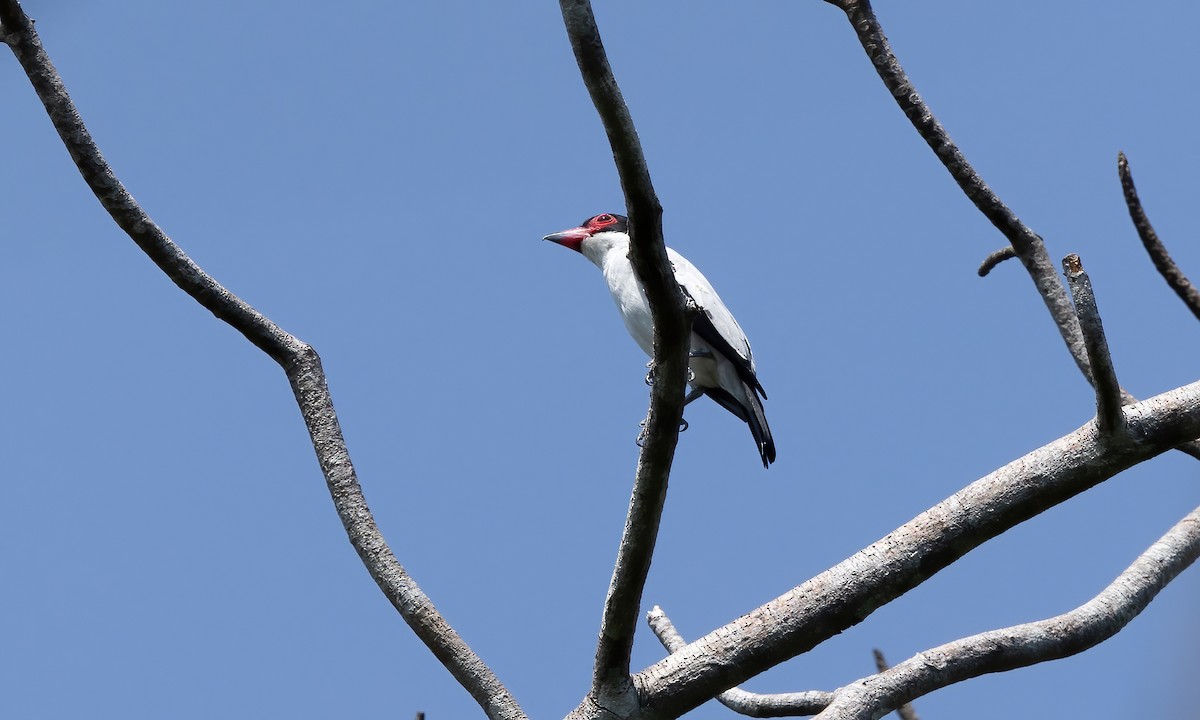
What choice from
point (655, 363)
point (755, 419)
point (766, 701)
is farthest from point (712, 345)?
point (655, 363)

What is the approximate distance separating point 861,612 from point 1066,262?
918mm

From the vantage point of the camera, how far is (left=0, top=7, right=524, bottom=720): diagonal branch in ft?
9.80

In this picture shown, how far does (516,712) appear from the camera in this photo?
2.96m

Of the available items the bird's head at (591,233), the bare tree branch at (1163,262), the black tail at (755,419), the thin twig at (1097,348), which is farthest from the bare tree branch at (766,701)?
the bird's head at (591,233)

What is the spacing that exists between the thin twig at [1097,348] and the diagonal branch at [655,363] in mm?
873

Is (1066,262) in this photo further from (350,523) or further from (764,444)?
(764,444)

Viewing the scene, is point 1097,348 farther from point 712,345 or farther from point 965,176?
point 712,345

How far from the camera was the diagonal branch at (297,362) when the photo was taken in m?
2.99

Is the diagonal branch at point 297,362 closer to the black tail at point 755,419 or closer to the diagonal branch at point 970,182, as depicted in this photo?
the diagonal branch at point 970,182

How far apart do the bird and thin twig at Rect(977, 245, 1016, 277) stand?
4.11 feet

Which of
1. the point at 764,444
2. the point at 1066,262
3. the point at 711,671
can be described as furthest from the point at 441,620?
the point at 764,444

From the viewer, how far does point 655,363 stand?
2.51m

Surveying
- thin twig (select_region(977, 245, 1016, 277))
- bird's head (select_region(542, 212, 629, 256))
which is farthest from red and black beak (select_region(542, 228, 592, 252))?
thin twig (select_region(977, 245, 1016, 277))

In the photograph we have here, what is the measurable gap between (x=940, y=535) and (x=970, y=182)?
1.24 m
